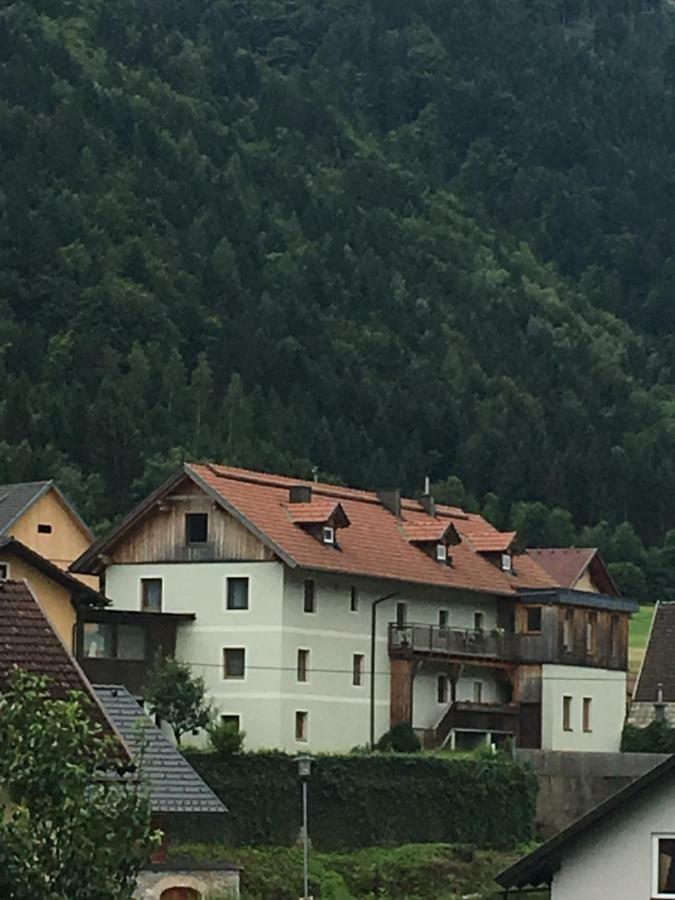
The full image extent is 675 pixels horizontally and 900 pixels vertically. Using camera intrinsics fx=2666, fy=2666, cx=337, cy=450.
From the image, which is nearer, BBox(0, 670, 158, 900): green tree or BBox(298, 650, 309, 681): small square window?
BBox(0, 670, 158, 900): green tree

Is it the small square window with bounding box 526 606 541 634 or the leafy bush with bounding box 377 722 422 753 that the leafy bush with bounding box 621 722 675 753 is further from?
the leafy bush with bounding box 377 722 422 753

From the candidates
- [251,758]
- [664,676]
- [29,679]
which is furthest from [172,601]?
[29,679]

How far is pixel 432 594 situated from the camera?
85125mm

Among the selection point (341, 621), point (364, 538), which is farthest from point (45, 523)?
point (341, 621)

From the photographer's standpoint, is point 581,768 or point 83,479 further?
point 83,479

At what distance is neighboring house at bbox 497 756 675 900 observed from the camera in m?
32.4

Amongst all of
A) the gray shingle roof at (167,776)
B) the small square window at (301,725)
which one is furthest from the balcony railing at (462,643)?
the gray shingle roof at (167,776)

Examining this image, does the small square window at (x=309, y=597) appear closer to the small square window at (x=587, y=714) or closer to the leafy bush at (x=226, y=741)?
the leafy bush at (x=226, y=741)

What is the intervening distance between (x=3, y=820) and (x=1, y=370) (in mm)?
177069

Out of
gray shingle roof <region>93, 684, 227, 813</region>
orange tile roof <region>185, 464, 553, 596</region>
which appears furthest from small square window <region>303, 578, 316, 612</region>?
gray shingle roof <region>93, 684, 227, 813</region>

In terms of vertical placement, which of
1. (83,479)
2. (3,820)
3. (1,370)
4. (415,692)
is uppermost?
(1,370)

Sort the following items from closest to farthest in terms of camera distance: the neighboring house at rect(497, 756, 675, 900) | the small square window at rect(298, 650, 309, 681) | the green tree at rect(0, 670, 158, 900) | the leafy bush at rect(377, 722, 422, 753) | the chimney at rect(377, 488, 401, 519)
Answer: the green tree at rect(0, 670, 158, 900) < the neighboring house at rect(497, 756, 675, 900) < the leafy bush at rect(377, 722, 422, 753) < the small square window at rect(298, 650, 309, 681) < the chimney at rect(377, 488, 401, 519)

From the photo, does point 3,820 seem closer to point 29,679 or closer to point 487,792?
point 29,679

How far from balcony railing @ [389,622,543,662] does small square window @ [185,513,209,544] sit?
679 cm
